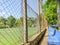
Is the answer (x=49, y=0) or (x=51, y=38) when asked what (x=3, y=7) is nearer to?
(x=51, y=38)

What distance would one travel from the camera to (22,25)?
4.82 meters

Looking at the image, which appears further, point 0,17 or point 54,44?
point 54,44

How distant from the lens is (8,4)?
10.4ft

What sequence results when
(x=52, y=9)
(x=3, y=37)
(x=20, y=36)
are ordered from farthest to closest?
(x=52, y=9) → (x=20, y=36) → (x=3, y=37)

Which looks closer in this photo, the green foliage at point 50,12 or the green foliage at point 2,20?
the green foliage at point 2,20

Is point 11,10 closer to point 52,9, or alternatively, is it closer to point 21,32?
point 21,32

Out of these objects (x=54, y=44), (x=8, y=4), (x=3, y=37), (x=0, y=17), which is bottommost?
(x=54, y=44)

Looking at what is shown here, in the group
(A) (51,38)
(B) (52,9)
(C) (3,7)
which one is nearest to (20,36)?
(A) (51,38)

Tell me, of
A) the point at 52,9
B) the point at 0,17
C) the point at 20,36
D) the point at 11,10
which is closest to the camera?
the point at 0,17

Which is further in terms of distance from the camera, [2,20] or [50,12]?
[50,12]

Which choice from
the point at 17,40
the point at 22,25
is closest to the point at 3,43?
the point at 17,40

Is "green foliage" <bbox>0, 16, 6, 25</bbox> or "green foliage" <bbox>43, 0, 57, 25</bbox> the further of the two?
"green foliage" <bbox>43, 0, 57, 25</bbox>

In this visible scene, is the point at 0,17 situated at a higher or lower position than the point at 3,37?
higher

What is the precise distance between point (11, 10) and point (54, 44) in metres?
1.49
